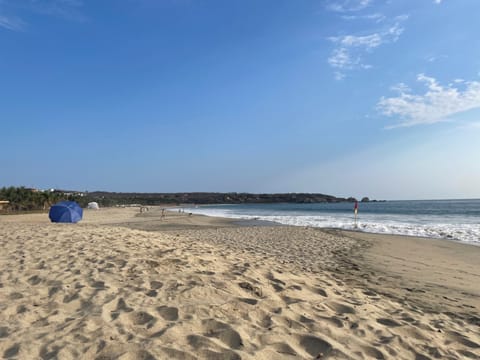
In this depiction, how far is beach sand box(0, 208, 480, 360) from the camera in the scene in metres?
3.06

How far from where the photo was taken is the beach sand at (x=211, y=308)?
121 inches

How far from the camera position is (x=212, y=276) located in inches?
210

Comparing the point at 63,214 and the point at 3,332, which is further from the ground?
the point at 63,214

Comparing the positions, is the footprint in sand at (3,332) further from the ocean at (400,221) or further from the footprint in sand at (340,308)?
the ocean at (400,221)

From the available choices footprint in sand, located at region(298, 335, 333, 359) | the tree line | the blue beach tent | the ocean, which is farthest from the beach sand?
the tree line

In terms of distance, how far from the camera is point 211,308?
3.94 metres

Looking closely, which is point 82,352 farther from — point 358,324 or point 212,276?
point 358,324

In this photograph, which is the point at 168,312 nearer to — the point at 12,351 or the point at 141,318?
the point at 141,318

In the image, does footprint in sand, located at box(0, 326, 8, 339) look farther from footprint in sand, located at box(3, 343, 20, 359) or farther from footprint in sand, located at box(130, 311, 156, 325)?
footprint in sand, located at box(130, 311, 156, 325)

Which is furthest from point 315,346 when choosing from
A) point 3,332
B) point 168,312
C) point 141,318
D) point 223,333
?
point 3,332

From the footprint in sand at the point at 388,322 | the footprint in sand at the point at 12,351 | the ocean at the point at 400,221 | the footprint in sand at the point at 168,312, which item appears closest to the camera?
the footprint in sand at the point at 12,351

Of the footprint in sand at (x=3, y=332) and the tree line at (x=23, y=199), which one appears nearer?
the footprint in sand at (x=3, y=332)

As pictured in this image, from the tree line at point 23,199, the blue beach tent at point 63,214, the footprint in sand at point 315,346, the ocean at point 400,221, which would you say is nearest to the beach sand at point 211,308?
the footprint in sand at point 315,346

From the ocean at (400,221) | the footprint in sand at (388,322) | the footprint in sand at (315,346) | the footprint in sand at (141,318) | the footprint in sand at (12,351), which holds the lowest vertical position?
the ocean at (400,221)
